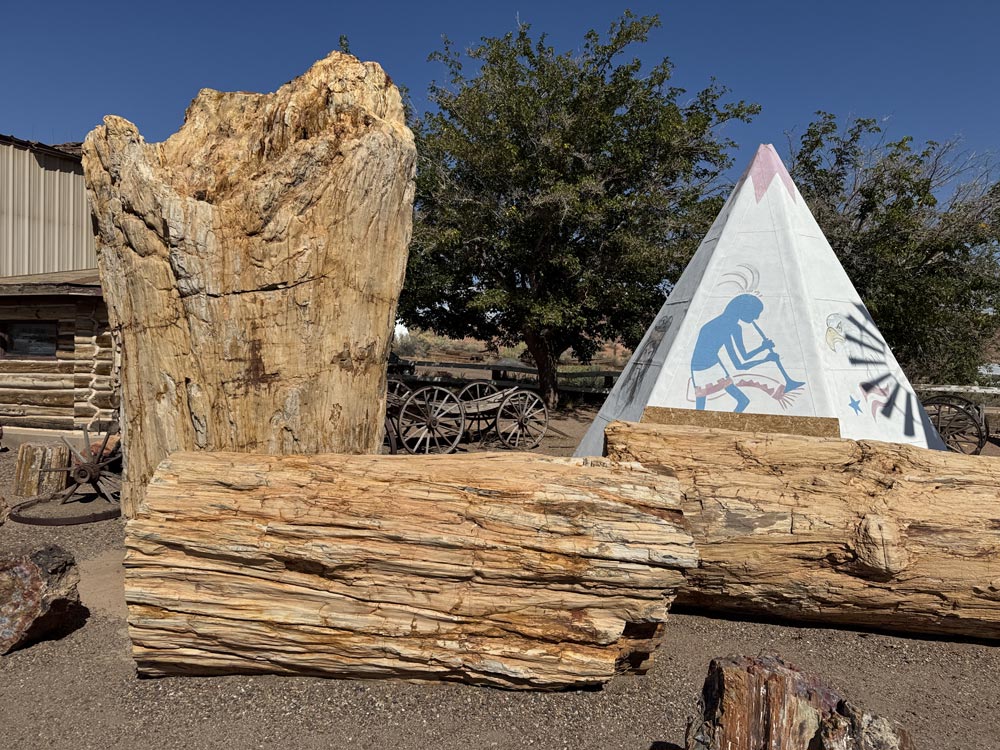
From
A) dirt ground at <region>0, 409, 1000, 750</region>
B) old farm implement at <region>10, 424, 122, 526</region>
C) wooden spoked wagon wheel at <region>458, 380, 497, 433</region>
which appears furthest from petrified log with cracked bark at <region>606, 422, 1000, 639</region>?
wooden spoked wagon wheel at <region>458, 380, 497, 433</region>

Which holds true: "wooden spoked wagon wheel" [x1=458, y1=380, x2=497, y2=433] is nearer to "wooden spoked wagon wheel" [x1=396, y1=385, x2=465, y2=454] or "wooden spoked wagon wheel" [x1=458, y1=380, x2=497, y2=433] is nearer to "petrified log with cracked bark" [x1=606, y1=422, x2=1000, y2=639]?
"wooden spoked wagon wheel" [x1=396, y1=385, x2=465, y2=454]

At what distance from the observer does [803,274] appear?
20.3 feet

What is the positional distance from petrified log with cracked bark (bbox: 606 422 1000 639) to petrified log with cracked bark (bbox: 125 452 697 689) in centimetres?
73

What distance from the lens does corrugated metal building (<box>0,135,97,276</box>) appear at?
1105cm

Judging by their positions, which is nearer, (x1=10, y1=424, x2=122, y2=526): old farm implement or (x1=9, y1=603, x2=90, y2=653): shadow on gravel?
(x1=9, y1=603, x2=90, y2=653): shadow on gravel

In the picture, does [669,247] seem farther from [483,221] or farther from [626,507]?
[626,507]

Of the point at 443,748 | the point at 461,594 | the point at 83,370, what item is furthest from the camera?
the point at 83,370

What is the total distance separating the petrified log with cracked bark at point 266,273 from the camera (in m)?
3.31

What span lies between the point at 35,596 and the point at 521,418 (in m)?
6.98

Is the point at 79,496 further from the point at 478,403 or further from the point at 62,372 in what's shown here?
the point at 478,403

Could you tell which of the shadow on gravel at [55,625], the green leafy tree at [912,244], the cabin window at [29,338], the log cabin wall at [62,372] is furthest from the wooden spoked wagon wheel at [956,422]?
the cabin window at [29,338]

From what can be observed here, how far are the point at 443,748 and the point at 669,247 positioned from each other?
437 inches

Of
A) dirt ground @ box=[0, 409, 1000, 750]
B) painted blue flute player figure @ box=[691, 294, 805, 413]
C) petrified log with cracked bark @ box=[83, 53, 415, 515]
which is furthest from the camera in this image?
painted blue flute player figure @ box=[691, 294, 805, 413]

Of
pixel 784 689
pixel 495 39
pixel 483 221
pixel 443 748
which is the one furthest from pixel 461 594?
pixel 495 39
